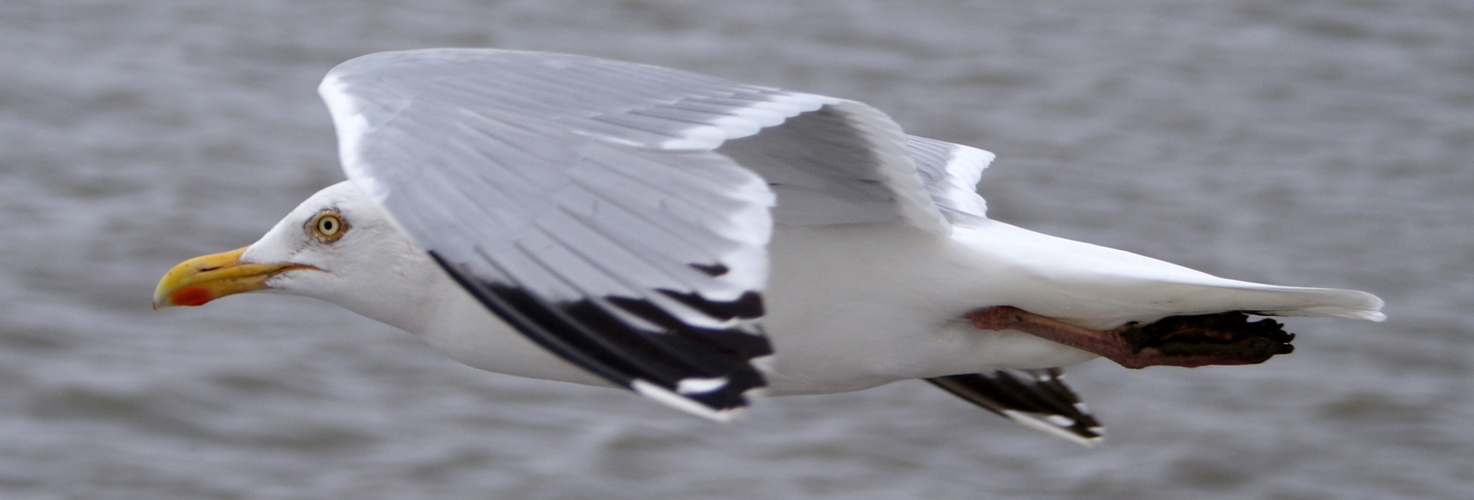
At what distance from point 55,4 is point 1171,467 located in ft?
12.8

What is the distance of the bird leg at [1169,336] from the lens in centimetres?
186

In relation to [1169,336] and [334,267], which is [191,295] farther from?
[1169,336]

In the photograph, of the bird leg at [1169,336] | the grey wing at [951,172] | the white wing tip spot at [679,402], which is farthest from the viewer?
the grey wing at [951,172]

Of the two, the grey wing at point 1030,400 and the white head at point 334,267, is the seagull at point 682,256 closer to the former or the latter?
the white head at point 334,267

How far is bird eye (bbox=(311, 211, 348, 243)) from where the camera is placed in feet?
6.35

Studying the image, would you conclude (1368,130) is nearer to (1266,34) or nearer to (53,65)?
(1266,34)

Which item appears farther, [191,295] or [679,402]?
[191,295]

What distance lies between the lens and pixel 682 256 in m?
1.39

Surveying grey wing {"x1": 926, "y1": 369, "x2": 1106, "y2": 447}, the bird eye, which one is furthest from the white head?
grey wing {"x1": 926, "y1": 369, "x2": 1106, "y2": 447}

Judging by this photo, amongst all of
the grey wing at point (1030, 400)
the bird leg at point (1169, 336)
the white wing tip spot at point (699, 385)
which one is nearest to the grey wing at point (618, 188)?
the white wing tip spot at point (699, 385)

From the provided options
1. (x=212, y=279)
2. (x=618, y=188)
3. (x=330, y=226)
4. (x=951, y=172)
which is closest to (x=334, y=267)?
(x=330, y=226)

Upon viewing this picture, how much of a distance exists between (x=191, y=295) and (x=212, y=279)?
0.14 feet

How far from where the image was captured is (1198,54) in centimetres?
564

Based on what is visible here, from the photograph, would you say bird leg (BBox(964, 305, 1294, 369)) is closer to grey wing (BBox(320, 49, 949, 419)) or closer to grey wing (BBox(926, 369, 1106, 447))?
grey wing (BBox(320, 49, 949, 419))
